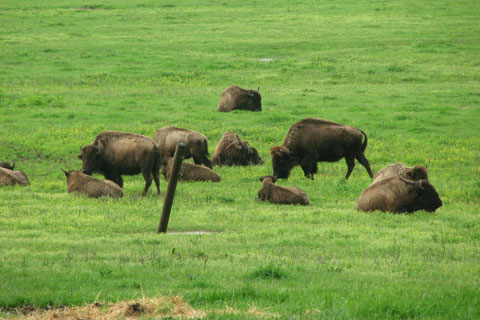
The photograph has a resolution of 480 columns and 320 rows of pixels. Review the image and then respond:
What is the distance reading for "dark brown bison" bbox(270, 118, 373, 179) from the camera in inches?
771

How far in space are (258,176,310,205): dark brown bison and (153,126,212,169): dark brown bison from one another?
4.83 metres

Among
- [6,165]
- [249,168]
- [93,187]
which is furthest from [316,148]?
[6,165]

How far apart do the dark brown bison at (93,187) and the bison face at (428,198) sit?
21.3ft

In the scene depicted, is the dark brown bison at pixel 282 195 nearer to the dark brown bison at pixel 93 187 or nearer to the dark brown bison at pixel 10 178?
the dark brown bison at pixel 93 187

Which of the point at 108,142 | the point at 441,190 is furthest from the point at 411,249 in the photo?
the point at 108,142

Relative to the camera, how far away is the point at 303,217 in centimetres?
1416

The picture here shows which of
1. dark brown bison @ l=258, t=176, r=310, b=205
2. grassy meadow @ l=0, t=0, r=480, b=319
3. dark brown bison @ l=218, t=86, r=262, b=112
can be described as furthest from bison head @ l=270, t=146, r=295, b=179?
dark brown bison @ l=218, t=86, r=262, b=112

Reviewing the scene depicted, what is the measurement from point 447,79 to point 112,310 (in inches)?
1285

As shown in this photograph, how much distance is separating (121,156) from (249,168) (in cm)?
444

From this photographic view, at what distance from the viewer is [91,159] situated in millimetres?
17922

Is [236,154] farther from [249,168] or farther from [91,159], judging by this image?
[91,159]

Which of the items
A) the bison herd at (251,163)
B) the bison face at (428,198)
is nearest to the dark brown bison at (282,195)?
the bison herd at (251,163)

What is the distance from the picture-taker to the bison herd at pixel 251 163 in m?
14.7

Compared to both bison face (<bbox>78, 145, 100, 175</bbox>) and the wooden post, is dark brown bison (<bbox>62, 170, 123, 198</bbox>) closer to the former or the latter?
bison face (<bbox>78, 145, 100, 175</bbox>)
